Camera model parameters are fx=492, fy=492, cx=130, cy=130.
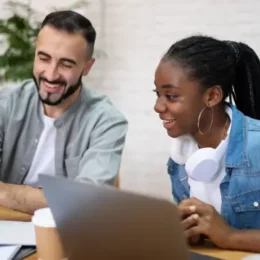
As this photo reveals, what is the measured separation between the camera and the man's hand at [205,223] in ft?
3.72

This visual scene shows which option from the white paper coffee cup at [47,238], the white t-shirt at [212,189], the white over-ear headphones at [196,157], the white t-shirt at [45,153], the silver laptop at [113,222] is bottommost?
the silver laptop at [113,222]

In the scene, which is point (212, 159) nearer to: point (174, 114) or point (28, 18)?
point (174, 114)

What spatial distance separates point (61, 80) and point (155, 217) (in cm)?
113

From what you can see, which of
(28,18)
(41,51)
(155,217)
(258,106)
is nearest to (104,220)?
(155,217)

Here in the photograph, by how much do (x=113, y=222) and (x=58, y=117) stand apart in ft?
3.61

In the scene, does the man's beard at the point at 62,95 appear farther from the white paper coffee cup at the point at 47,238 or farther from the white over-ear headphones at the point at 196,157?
the white paper coffee cup at the point at 47,238

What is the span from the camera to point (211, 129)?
54.5 inches

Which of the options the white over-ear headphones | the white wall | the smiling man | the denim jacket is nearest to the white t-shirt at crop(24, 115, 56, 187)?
the smiling man

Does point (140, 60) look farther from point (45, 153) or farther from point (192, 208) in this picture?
point (192, 208)

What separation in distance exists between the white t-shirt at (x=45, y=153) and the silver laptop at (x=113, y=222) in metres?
0.98

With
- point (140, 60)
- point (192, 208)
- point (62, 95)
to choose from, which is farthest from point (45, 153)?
point (140, 60)

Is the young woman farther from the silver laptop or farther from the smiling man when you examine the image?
the silver laptop

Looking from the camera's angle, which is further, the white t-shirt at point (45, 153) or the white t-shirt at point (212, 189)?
the white t-shirt at point (45, 153)

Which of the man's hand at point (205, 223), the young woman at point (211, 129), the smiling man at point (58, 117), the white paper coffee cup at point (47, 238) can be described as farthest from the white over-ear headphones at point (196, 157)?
the white paper coffee cup at point (47, 238)
